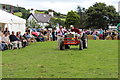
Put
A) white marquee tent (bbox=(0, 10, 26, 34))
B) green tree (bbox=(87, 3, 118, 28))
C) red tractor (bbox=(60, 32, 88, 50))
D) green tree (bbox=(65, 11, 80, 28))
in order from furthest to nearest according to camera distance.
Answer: green tree (bbox=(65, 11, 80, 28)) → green tree (bbox=(87, 3, 118, 28)) → white marquee tent (bbox=(0, 10, 26, 34)) → red tractor (bbox=(60, 32, 88, 50))

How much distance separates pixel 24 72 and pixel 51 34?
82.9 ft

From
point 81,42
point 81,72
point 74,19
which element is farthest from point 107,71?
point 74,19

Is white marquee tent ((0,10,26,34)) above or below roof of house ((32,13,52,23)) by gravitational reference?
below

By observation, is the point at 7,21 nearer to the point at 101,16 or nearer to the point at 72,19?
the point at 101,16

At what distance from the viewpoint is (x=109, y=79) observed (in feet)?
26.4

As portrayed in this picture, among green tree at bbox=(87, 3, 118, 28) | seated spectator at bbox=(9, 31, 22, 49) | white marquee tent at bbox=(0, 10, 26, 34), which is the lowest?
seated spectator at bbox=(9, 31, 22, 49)

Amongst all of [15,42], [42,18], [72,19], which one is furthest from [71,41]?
[42,18]

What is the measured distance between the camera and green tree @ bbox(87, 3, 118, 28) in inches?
3250

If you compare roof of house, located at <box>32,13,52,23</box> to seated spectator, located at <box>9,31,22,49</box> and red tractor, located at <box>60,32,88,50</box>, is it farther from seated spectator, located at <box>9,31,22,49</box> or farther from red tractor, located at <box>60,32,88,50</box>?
red tractor, located at <box>60,32,88,50</box>

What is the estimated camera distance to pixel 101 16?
83.5 m

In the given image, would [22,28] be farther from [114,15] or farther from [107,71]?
[114,15]

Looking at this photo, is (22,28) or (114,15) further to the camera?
(114,15)

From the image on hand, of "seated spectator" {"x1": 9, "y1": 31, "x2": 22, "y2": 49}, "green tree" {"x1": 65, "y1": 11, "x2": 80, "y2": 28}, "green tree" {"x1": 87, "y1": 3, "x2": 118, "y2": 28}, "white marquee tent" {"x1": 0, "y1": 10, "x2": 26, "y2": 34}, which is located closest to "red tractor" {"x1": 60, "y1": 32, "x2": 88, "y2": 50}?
"seated spectator" {"x1": 9, "y1": 31, "x2": 22, "y2": 49}

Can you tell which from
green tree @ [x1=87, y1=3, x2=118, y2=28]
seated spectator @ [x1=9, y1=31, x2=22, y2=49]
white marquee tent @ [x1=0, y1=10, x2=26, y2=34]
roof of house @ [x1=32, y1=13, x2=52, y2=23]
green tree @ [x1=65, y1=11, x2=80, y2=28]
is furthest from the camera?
roof of house @ [x1=32, y1=13, x2=52, y2=23]
